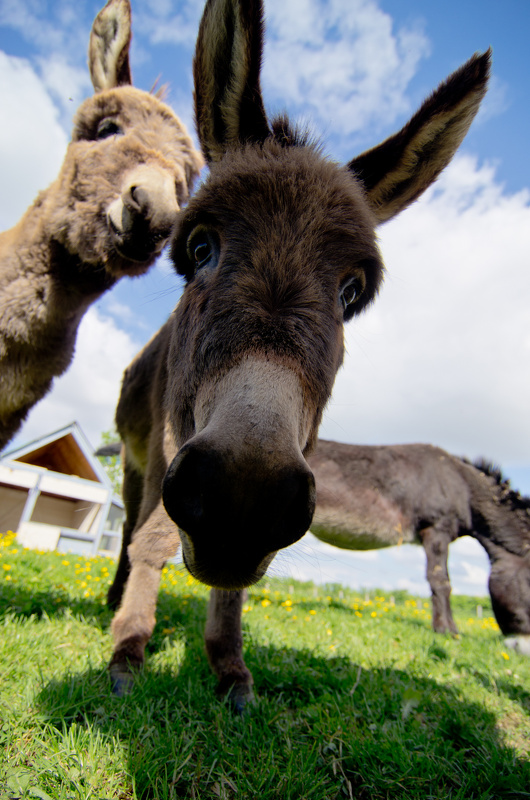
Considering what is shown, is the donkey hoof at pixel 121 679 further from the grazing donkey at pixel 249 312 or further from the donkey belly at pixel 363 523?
the donkey belly at pixel 363 523

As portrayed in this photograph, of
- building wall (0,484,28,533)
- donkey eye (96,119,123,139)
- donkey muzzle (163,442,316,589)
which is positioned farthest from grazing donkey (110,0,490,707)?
building wall (0,484,28,533)

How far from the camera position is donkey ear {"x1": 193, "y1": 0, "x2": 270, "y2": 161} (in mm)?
1921

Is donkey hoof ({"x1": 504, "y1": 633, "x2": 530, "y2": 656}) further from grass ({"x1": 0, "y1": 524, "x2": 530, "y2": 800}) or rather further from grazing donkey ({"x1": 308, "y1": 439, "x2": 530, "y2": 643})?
grass ({"x1": 0, "y1": 524, "x2": 530, "y2": 800})

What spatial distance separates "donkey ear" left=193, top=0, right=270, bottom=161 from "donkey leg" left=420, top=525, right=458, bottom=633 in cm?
708

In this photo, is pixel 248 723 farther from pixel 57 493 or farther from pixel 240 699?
pixel 57 493

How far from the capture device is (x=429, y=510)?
25.8 ft

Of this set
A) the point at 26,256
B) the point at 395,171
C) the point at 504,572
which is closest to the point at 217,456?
the point at 395,171

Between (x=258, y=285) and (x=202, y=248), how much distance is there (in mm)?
603

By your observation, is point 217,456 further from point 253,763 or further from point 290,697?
point 290,697

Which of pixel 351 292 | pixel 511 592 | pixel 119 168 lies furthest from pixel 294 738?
pixel 511 592

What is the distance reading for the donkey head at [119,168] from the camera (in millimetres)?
2902

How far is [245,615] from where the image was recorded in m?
4.70

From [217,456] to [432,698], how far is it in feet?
8.91

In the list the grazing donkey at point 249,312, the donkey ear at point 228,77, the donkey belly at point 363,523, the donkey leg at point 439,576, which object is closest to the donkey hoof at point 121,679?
the grazing donkey at point 249,312
